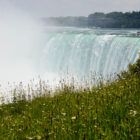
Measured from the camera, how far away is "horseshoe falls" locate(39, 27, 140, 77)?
20.6 metres

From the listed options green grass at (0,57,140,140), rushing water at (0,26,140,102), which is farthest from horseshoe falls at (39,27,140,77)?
green grass at (0,57,140,140)

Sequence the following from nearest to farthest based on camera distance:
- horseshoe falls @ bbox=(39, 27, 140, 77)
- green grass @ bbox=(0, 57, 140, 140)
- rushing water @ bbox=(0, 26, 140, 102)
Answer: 1. green grass @ bbox=(0, 57, 140, 140)
2. horseshoe falls @ bbox=(39, 27, 140, 77)
3. rushing water @ bbox=(0, 26, 140, 102)

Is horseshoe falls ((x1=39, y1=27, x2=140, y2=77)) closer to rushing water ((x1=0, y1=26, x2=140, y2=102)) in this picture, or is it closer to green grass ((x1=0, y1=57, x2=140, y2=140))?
rushing water ((x1=0, y1=26, x2=140, y2=102))

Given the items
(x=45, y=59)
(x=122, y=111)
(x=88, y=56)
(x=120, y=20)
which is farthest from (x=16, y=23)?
(x=122, y=111)

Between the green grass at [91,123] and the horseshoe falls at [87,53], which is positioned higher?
the green grass at [91,123]

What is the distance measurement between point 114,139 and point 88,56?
75.3 feet

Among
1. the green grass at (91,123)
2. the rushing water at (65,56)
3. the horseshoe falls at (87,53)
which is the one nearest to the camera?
the green grass at (91,123)

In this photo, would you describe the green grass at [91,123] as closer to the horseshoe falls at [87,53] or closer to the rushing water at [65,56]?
the rushing water at [65,56]

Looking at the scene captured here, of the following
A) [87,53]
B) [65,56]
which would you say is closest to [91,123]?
[87,53]

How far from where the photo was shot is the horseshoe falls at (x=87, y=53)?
67.7 ft

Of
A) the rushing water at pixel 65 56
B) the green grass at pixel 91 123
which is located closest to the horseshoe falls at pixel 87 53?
the rushing water at pixel 65 56

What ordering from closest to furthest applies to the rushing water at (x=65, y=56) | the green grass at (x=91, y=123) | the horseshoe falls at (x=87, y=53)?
1. the green grass at (x=91, y=123)
2. the horseshoe falls at (x=87, y=53)
3. the rushing water at (x=65, y=56)

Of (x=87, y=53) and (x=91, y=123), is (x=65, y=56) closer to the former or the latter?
(x=87, y=53)

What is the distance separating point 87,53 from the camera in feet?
84.6
